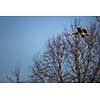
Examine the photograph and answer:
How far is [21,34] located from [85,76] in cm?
80

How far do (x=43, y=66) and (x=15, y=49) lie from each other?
1.13 ft

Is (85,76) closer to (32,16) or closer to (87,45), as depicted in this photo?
(87,45)

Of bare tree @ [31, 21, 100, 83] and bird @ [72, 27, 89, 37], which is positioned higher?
bird @ [72, 27, 89, 37]

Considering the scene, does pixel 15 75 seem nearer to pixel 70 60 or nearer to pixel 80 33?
pixel 70 60

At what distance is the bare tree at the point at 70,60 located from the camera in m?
2.79

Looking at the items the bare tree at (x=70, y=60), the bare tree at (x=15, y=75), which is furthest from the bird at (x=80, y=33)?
the bare tree at (x=15, y=75)

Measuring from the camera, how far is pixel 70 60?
110 inches

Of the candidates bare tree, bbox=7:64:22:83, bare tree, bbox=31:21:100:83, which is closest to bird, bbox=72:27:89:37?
bare tree, bbox=31:21:100:83

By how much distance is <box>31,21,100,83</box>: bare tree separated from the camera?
9.15ft

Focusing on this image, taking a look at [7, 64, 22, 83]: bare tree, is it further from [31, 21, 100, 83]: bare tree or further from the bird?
the bird
